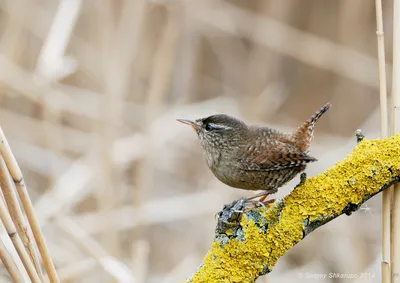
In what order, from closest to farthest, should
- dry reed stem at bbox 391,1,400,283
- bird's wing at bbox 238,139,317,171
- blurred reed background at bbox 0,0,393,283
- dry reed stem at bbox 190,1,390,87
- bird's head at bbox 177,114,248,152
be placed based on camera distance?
dry reed stem at bbox 391,1,400,283 → bird's wing at bbox 238,139,317,171 → bird's head at bbox 177,114,248,152 → blurred reed background at bbox 0,0,393,283 → dry reed stem at bbox 190,1,390,87

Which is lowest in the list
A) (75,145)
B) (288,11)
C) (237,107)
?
(75,145)

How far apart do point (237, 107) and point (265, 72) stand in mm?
311

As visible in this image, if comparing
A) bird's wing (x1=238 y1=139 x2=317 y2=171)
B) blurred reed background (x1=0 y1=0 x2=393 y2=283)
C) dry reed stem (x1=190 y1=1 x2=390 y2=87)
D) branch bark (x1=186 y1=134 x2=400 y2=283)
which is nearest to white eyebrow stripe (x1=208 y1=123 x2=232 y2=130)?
bird's wing (x1=238 y1=139 x2=317 y2=171)

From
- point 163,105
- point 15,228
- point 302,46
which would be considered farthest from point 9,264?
point 302,46

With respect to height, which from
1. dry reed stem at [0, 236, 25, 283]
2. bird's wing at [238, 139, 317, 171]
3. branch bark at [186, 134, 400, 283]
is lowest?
dry reed stem at [0, 236, 25, 283]

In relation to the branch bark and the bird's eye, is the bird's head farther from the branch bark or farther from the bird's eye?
the branch bark

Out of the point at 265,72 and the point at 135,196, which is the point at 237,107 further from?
the point at 135,196

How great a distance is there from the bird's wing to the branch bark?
127 mm

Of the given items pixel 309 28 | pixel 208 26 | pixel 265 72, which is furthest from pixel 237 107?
pixel 309 28

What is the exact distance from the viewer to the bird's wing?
4.82ft

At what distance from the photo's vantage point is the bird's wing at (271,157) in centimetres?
147

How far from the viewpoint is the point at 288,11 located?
3.80 meters

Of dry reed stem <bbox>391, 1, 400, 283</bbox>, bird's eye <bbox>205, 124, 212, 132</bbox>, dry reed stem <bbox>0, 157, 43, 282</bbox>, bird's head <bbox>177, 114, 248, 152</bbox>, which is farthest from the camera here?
bird's eye <bbox>205, 124, 212, 132</bbox>

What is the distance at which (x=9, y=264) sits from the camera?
1178 mm
